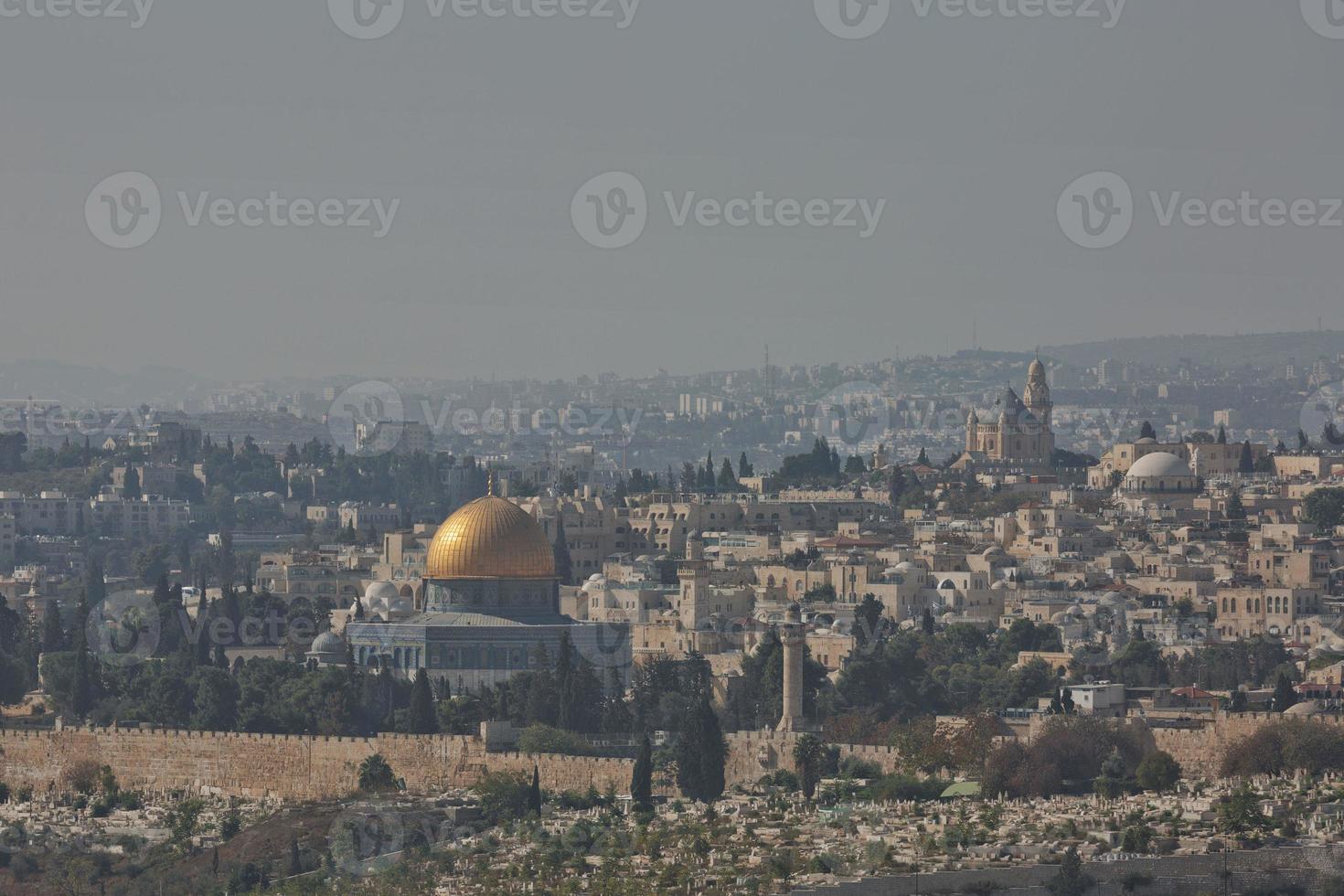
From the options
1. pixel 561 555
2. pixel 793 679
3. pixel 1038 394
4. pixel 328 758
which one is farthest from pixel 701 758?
pixel 1038 394

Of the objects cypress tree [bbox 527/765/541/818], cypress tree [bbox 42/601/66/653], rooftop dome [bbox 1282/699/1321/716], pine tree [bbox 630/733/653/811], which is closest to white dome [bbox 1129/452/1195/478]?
cypress tree [bbox 42/601/66/653]

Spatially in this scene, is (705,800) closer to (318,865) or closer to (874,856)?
(318,865)

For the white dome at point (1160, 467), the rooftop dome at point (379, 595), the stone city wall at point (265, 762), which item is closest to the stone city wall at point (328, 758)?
the stone city wall at point (265, 762)

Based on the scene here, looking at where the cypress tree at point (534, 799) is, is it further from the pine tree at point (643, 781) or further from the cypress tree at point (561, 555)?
the cypress tree at point (561, 555)

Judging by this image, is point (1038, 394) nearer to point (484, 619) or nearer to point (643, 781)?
point (484, 619)

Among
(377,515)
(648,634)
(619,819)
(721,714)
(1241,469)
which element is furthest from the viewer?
(377,515)

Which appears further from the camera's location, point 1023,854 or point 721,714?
point 721,714

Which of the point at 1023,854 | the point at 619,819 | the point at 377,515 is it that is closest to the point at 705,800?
the point at 619,819
